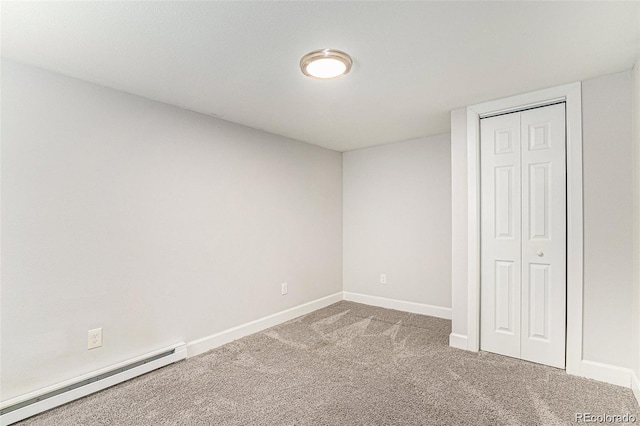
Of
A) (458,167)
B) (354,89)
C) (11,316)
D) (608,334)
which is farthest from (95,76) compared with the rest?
(608,334)

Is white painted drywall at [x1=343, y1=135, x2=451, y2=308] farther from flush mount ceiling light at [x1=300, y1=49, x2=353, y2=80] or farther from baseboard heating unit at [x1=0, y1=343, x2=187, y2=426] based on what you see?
baseboard heating unit at [x1=0, y1=343, x2=187, y2=426]

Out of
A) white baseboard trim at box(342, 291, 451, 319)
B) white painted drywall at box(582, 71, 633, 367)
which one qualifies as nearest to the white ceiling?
white painted drywall at box(582, 71, 633, 367)

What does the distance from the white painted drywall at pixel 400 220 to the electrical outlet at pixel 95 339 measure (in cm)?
306

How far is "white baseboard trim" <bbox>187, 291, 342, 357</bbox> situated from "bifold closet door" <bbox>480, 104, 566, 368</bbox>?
199 cm

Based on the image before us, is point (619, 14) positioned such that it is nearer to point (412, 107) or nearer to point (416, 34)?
point (416, 34)

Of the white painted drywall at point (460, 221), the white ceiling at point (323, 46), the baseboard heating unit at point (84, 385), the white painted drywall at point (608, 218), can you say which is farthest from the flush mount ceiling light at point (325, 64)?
the baseboard heating unit at point (84, 385)

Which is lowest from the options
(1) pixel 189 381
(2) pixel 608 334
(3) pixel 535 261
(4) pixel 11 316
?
(1) pixel 189 381

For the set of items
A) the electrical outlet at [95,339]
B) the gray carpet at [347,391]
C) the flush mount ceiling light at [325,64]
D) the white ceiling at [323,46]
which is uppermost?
the white ceiling at [323,46]

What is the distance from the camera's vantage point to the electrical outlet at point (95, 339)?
7.45ft

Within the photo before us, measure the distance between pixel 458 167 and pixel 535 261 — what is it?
100 cm

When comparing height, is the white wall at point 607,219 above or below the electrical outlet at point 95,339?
above

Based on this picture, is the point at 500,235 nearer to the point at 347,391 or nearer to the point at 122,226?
the point at 347,391

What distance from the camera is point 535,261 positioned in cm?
258

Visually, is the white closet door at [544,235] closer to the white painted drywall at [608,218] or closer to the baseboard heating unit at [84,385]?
the white painted drywall at [608,218]
